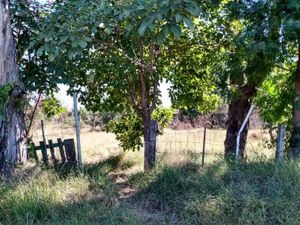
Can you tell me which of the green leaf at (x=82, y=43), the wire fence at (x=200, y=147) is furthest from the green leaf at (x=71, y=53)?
the wire fence at (x=200, y=147)

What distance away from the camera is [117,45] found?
17.1ft

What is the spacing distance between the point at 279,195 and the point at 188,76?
3201 mm

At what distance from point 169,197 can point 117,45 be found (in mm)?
2673

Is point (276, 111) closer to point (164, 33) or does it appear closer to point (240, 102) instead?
point (240, 102)

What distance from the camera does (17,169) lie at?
15.2ft

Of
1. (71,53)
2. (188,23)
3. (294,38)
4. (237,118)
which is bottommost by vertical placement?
(237,118)

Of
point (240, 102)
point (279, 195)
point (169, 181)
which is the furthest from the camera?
point (240, 102)

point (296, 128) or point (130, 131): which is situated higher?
point (296, 128)

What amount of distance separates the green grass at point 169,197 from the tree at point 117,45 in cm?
134

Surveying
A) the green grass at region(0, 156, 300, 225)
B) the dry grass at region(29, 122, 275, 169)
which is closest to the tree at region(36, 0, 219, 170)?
the dry grass at region(29, 122, 275, 169)

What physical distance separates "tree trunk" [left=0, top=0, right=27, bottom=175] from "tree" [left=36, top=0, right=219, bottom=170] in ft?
1.83

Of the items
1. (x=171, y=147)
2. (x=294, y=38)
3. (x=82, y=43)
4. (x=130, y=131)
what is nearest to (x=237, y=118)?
(x=171, y=147)

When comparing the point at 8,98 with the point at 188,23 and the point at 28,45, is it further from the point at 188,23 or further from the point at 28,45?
the point at 188,23

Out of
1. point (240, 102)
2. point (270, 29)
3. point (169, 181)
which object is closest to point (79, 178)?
point (169, 181)
